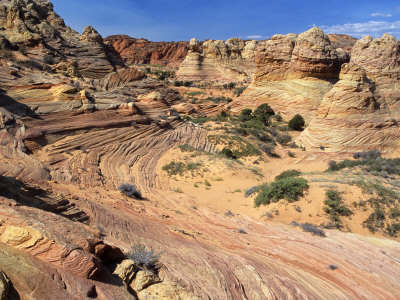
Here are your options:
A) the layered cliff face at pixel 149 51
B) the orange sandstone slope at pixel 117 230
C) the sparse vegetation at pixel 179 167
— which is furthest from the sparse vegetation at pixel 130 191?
the layered cliff face at pixel 149 51

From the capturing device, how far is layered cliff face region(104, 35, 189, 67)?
293 feet

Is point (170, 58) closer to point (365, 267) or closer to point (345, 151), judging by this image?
point (345, 151)

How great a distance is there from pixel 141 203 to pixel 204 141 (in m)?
11.1

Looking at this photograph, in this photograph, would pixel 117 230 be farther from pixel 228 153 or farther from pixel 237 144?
pixel 237 144

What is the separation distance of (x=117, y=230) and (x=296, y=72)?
27.9m

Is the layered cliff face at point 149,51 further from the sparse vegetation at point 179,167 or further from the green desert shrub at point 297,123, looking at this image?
the sparse vegetation at point 179,167

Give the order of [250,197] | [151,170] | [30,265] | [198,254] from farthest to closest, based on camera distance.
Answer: [151,170] < [250,197] < [198,254] < [30,265]

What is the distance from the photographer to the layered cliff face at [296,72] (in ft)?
90.0

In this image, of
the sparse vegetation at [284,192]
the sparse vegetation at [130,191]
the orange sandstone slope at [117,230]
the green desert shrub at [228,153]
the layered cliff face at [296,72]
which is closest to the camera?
the orange sandstone slope at [117,230]

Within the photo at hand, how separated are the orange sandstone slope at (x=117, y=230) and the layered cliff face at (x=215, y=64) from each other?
37989 mm

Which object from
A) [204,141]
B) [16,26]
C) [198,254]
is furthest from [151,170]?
[16,26]

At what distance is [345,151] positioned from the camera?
16.9m

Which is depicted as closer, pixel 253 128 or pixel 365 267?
pixel 365 267

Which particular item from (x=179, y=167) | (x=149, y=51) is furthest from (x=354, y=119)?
(x=149, y=51)
